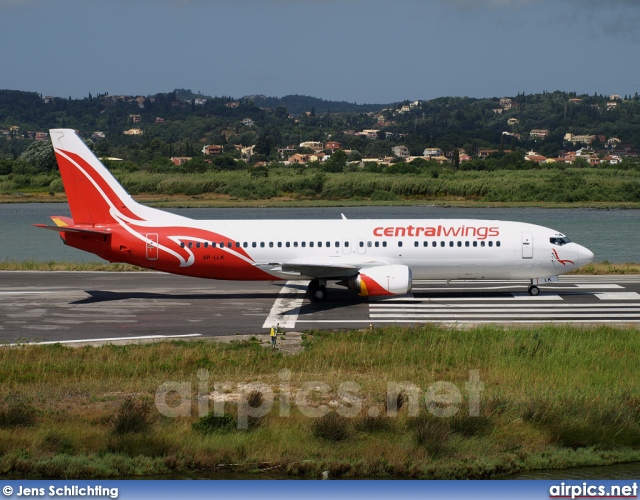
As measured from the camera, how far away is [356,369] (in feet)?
84.8

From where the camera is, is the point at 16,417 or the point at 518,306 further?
the point at 518,306

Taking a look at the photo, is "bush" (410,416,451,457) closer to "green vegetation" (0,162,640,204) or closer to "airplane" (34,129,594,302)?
"airplane" (34,129,594,302)

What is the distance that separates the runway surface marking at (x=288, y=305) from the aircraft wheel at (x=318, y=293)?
0.57 m

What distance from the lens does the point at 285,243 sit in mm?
39188

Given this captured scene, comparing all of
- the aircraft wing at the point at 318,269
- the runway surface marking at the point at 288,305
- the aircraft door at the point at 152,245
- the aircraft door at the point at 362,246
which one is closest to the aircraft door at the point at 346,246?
the aircraft door at the point at 362,246

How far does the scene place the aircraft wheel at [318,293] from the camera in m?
38.4

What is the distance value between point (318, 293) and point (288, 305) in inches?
57.5

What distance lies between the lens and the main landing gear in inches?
1512

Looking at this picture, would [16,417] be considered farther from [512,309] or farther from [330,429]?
[512,309]

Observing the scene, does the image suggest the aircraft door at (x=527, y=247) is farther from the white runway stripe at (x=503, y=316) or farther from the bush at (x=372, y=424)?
the bush at (x=372, y=424)

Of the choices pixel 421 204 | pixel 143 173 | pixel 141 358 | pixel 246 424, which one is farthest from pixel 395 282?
pixel 143 173

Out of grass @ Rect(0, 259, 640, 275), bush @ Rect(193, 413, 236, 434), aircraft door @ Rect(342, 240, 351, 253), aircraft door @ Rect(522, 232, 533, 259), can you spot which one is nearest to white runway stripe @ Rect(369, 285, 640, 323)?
aircraft door @ Rect(522, 232, 533, 259)

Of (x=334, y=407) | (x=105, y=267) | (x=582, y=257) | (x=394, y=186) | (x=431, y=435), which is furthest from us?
(x=394, y=186)

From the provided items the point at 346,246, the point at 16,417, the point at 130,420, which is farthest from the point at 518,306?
the point at 16,417
